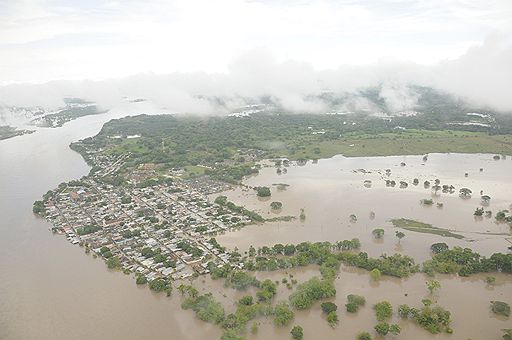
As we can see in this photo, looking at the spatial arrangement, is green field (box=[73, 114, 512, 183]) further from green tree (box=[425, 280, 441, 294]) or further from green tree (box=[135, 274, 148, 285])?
green tree (box=[425, 280, 441, 294])

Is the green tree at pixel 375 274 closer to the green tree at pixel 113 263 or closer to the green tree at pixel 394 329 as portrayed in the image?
the green tree at pixel 394 329

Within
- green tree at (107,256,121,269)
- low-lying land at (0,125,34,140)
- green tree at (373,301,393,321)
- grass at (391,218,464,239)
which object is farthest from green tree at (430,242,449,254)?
low-lying land at (0,125,34,140)

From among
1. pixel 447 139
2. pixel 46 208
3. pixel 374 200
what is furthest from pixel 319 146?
pixel 46 208

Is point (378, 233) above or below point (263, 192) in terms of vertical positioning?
below

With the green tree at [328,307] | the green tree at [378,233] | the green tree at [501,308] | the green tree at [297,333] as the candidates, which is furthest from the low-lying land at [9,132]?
the green tree at [501,308]

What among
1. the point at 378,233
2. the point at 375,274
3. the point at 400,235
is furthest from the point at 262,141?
the point at 375,274

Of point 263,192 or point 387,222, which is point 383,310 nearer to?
point 387,222
